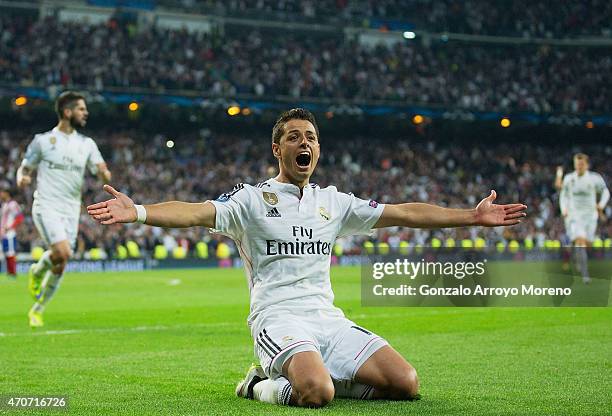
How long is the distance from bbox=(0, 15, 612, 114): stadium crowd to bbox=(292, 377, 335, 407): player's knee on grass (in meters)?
33.3

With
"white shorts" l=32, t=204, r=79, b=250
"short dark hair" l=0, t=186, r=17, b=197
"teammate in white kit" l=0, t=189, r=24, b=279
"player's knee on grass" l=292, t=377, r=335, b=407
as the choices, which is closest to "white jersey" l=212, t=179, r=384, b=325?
"player's knee on grass" l=292, t=377, r=335, b=407

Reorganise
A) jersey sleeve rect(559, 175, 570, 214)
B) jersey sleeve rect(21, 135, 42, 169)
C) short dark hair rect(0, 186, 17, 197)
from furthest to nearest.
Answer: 1. short dark hair rect(0, 186, 17, 197)
2. jersey sleeve rect(559, 175, 570, 214)
3. jersey sleeve rect(21, 135, 42, 169)

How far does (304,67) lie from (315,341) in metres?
39.0

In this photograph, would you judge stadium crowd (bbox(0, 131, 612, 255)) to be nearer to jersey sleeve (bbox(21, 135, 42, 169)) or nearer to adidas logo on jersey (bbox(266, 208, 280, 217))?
jersey sleeve (bbox(21, 135, 42, 169))

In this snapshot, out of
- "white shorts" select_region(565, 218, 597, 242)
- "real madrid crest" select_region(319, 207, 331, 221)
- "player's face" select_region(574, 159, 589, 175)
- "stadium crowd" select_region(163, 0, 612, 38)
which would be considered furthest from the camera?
"stadium crowd" select_region(163, 0, 612, 38)

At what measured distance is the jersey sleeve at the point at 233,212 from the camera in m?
6.22

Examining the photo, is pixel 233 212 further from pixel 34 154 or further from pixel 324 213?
pixel 34 154

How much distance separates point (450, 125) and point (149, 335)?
126 feet

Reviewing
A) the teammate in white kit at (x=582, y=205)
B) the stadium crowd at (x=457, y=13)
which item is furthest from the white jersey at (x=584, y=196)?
the stadium crowd at (x=457, y=13)

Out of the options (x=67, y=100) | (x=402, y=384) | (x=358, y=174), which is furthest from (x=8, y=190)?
(x=402, y=384)

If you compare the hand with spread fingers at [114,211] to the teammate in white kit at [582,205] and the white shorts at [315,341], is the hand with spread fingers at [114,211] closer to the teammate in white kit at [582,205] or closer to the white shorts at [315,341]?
the white shorts at [315,341]

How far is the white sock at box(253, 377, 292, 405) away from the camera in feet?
20.1

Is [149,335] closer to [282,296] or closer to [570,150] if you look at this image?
[282,296]

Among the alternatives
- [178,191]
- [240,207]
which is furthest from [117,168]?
[240,207]
